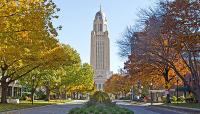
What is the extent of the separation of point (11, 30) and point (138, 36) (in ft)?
95.1

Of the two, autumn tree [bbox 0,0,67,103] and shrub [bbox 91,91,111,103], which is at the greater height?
autumn tree [bbox 0,0,67,103]

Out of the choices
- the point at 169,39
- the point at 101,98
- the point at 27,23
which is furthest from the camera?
the point at 169,39

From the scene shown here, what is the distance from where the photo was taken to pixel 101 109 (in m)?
17.1

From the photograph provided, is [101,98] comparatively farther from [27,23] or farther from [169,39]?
[169,39]

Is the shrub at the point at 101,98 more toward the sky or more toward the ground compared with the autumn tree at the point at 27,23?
more toward the ground

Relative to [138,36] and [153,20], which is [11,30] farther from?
[138,36]

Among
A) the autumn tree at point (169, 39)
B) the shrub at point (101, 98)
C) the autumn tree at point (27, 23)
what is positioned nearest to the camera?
the shrub at point (101, 98)

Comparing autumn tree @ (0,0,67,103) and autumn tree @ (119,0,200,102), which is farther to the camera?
autumn tree @ (119,0,200,102)

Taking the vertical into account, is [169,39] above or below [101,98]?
above

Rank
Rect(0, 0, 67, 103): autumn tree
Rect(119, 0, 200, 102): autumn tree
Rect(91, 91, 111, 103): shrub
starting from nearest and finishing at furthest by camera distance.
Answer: Rect(91, 91, 111, 103): shrub → Rect(0, 0, 67, 103): autumn tree → Rect(119, 0, 200, 102): autumn tree

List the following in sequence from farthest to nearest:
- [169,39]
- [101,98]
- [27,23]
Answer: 1. [169,39]
2. [27,23]
3. [101,98]

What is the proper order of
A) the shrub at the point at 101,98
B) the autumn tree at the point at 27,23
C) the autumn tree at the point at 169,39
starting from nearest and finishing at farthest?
the shrub at the point at 101,98, the autumn tree at the point at 27,23, the autumn tree at the point at 169,39

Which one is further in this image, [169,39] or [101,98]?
[169,39]

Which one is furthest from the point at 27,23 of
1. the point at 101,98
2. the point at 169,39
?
the point at 169,39
